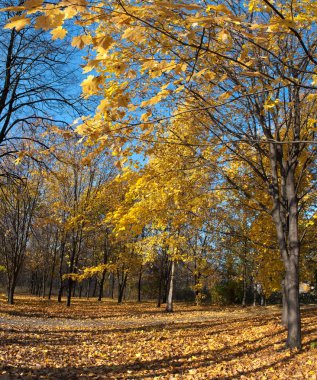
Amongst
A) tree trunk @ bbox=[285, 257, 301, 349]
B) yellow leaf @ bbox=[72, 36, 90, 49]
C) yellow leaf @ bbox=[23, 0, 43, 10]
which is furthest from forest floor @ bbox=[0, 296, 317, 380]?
yellow leaf @ bbox=[23, 0, 43, 10]

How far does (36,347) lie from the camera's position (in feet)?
25.3

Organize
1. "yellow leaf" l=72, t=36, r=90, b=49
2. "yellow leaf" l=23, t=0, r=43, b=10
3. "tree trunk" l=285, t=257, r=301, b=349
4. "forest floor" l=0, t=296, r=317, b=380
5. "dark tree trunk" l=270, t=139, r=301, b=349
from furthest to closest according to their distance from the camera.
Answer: "dark tree trunk" l=270, t=139, r=301, b=349 → "tree trunk" l=285, t=257, r=301, b=349 → "forest floor" l=0, t=296, r=317, b=380 → "yellow leaf" l=72, t=36, r=90, b=49 → "yellow leaf" l=23, t=0, r=43, b=10

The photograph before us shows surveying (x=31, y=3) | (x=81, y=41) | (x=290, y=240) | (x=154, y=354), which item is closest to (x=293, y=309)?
(x=290, y=240)

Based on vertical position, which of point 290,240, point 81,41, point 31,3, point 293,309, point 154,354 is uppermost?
point 81,41

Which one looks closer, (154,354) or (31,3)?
(31,3)

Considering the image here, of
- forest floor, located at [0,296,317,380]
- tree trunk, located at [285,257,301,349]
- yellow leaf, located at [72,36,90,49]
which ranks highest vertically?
yellow leaf, located at [72,36,90,49]

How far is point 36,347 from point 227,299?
2266cm

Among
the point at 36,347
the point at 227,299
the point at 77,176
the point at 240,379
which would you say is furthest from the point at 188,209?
the point at 227,299

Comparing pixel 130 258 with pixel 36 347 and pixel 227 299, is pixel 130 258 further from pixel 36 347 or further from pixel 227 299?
pixel 36 347

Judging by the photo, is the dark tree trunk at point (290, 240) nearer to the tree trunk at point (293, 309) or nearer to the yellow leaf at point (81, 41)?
the tree trunk at point (293, 309)

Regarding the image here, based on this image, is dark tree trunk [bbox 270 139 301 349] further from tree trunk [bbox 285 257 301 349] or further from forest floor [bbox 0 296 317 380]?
forest floor [bbox 0 296 317 380]

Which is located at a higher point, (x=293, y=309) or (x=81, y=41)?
(x=81, y=41)

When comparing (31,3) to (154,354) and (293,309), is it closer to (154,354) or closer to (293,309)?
(154,354)

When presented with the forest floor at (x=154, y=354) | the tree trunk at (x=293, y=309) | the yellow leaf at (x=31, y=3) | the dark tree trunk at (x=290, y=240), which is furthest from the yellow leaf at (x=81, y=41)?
the tree trunk at (x=293, y=309)
